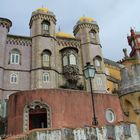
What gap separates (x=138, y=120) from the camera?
2569 centimetres

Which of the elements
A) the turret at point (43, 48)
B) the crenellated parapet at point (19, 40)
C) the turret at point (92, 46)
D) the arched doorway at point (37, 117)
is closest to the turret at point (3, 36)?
the crenellated parapet at point (19, 40)

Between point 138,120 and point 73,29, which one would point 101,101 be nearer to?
point 138,120

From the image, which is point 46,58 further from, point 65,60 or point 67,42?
point 67,42

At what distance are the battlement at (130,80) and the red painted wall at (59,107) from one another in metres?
4.55

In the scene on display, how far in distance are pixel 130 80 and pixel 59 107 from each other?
8.48 metres

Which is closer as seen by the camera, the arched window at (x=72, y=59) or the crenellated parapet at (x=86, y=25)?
the arched window at (x=72, y=59)

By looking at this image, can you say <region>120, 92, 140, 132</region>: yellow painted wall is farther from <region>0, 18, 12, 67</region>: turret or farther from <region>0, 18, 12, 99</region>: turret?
<region>0, 18, 12, 67</region>: turret

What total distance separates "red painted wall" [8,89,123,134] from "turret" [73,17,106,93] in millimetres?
13604

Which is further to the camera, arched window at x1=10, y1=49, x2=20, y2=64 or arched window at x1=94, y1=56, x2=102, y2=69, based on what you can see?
arched window at x1=94, y1=56, x2=102, y2=69

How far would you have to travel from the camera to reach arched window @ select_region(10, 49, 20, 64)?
36300 mm

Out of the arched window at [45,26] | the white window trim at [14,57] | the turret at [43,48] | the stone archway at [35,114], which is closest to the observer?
the stone archway at [35,114]

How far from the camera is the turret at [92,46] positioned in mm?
38969

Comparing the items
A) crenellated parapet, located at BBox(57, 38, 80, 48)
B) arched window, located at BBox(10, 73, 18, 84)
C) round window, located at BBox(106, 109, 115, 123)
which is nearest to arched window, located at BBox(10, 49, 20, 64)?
arched window, located at BBox(10, 73, 18, 84)

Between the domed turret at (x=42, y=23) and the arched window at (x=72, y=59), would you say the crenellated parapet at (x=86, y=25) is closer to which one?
the domed turret at (x=42, y=23)
